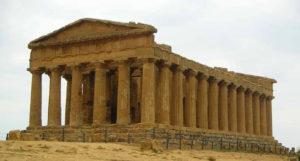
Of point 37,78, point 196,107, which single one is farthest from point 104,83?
point 196,107

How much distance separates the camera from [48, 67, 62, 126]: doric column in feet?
163

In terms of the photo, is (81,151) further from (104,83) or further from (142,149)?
(104,83)

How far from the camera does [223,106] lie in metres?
58.2

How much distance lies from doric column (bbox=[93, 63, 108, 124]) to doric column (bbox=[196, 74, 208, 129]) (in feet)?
35.0

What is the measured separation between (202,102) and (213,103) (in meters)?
2.58

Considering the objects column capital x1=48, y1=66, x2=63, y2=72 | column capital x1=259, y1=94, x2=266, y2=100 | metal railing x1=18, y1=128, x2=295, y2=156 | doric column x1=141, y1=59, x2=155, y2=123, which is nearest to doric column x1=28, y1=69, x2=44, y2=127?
column capital x1=48, y1=66, x2=63, y2=72

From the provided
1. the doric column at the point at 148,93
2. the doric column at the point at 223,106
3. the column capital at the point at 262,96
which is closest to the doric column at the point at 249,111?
the column capital at the point at 262,96

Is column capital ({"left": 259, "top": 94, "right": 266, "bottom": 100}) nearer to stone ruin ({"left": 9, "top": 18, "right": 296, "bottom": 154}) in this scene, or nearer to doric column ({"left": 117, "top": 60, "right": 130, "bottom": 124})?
stone ruin ({"left": 9, "top": 18, "right": 296, "bottom": 154})

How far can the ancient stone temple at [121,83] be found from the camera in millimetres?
45500

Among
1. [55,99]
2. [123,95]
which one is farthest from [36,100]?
[123,95]

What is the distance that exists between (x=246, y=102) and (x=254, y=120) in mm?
3015

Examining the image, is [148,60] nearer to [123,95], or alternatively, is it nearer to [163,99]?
[123,95]

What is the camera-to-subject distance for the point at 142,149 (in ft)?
115

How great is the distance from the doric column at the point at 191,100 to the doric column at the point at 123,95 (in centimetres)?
749
